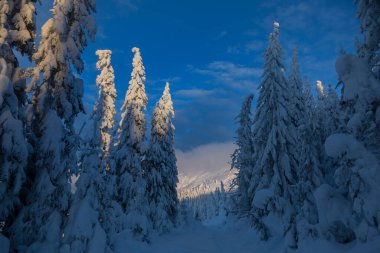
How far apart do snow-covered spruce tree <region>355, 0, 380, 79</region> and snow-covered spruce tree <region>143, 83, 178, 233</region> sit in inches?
1032

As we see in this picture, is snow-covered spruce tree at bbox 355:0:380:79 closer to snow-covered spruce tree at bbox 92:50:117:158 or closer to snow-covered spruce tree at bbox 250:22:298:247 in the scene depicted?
snow-covered spruce tree at bbox 250:22:298:247

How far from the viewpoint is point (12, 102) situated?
37.8ft

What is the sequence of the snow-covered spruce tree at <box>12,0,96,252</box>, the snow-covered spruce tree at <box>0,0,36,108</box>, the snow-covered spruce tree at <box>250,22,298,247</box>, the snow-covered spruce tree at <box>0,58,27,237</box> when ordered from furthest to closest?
the snow-covered spruce tree at <box>250,22,298,247</box> → the snow-covered spruce tree at <box>12,0,96,252</box> → the snow-covered spruce tree at <box>0,0,36,108</box> → the snow-covered spruce tree at <box>0,58,27,237</box>

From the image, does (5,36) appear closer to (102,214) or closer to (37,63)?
(37,63)

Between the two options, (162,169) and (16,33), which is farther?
(162,169)

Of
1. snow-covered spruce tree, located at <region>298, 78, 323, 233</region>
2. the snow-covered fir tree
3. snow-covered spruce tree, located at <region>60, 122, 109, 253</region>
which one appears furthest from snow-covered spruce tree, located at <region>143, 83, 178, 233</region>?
the snow-covered fir tree

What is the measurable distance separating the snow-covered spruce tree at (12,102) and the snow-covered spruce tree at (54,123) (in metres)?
0.70

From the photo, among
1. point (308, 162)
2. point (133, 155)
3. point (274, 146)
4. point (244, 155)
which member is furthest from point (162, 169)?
point (308, 162)

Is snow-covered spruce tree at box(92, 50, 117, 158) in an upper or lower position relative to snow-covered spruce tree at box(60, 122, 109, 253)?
upper

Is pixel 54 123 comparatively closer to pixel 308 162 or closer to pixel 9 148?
pixel 9 148

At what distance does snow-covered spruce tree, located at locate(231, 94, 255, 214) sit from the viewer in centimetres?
3775

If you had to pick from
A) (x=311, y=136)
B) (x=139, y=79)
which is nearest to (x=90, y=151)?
(x=311, y=136)

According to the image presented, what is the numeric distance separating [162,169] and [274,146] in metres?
14.5

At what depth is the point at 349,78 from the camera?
992 cm
